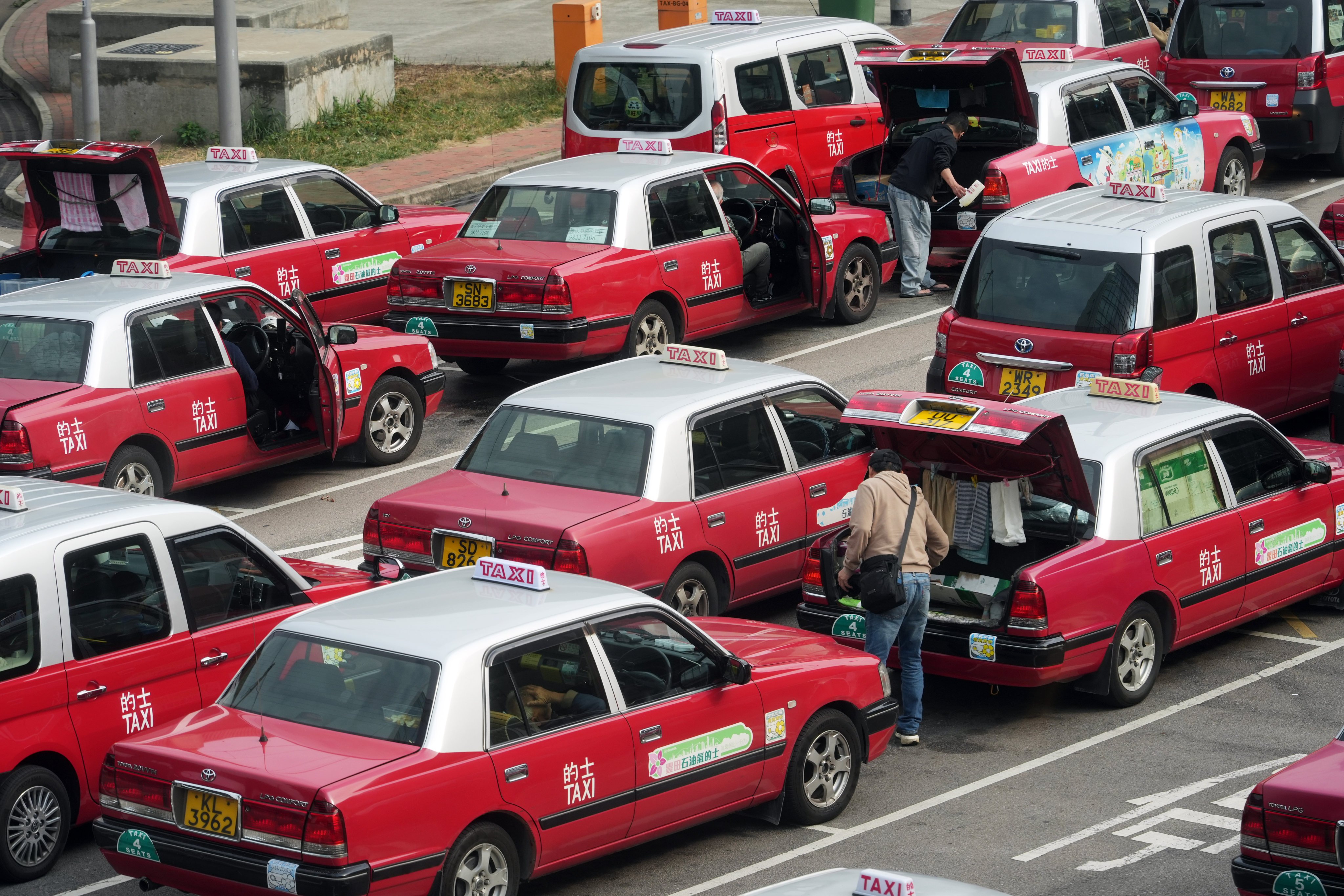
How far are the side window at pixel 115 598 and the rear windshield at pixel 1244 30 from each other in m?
15.2

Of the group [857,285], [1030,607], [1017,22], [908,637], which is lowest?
[908,637]

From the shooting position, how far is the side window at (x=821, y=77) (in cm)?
1905

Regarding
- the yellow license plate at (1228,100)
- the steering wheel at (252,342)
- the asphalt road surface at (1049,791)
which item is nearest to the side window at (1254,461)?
the asphalt road surface at (1049,791)

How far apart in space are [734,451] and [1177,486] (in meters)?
2.33

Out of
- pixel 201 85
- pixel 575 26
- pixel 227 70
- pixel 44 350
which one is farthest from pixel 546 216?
pixel 575 26

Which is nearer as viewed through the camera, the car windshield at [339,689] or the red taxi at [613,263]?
the car windshield at [339,689]

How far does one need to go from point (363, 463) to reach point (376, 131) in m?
11.5

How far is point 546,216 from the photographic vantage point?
15070mm

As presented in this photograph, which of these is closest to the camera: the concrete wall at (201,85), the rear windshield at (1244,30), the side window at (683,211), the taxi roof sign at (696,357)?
the taxi roof sign at (696,357)

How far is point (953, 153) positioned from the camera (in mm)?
17094

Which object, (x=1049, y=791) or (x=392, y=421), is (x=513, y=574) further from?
(x=392, y=421)

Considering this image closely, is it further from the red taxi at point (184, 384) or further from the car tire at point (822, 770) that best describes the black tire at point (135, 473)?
the car tire at point (822, 770)

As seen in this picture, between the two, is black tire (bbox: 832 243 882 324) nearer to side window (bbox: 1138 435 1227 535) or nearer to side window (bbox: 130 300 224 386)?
side window (bbox: 130 300 224 386)

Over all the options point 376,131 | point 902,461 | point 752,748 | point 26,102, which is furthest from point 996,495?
point 26,102
